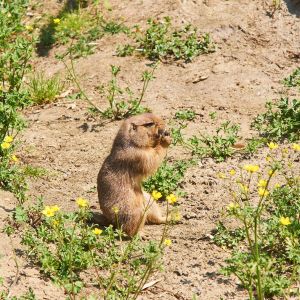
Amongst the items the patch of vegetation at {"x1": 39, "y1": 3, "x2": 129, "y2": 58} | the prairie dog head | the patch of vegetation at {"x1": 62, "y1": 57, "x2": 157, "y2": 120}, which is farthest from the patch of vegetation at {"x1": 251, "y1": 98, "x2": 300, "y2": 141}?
the patch of vegetation at {"x1": 39, "y1": 3, "x2": 129, "y2": 58}

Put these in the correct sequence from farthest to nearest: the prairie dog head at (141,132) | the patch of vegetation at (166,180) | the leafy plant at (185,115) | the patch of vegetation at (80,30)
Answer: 1. the patch of vegetation at (80,30)
2. the leafy plant at (185,115)
3. the patch of vegetation at (166,180)
4. the prairie dog head at (141,132)

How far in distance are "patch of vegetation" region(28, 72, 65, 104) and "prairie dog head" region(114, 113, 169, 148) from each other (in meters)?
2.98

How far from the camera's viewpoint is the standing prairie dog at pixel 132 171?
6.69 meters

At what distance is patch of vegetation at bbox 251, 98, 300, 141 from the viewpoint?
26.4 feet

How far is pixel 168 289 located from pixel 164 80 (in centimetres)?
442

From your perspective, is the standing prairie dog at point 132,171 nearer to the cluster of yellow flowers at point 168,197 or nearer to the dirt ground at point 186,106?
the dirt ground at point 186,106

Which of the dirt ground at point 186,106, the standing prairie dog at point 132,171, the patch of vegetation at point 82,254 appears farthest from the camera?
the standing prairie dog at point 132,171

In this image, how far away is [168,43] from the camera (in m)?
10.1

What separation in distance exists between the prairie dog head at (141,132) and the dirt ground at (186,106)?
791mm

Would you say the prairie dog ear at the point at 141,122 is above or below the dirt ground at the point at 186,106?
above

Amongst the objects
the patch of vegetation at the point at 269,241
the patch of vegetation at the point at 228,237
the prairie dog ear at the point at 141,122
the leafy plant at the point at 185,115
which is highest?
the prairie dog ear at the point at 141,122

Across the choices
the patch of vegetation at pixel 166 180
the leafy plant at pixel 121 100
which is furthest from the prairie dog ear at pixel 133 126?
the leafy plant at pixel 121 100

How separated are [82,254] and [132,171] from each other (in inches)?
47.5

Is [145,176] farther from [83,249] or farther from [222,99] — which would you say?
[222,99]
